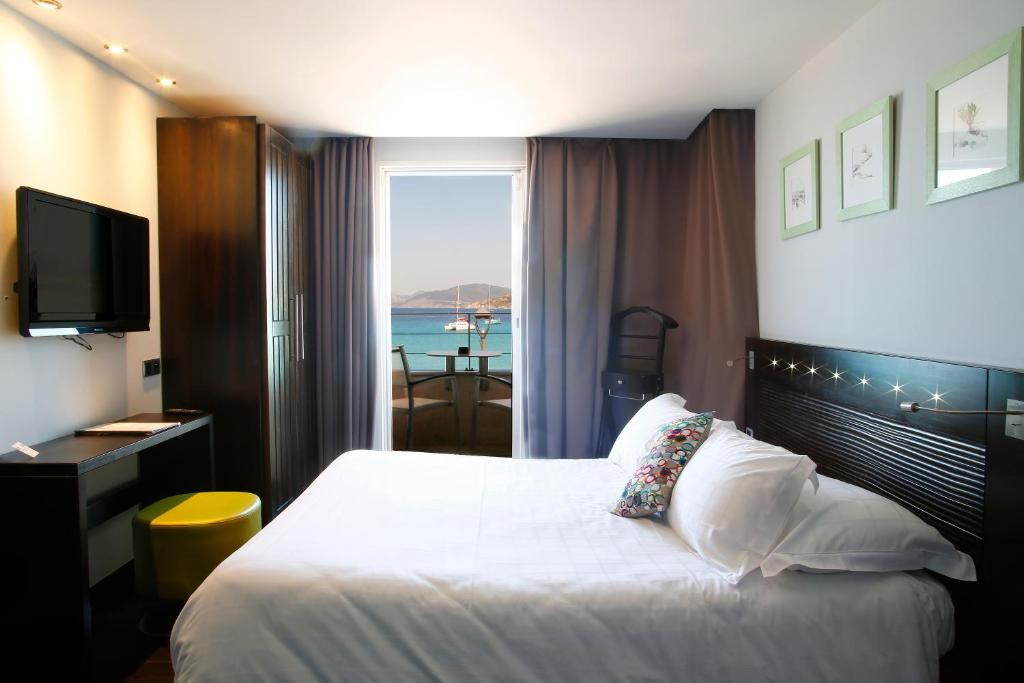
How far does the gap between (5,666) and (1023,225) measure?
11.6 ft

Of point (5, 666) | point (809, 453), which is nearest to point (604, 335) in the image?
point (809, 453)

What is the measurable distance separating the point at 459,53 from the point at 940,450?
2467 millimetres

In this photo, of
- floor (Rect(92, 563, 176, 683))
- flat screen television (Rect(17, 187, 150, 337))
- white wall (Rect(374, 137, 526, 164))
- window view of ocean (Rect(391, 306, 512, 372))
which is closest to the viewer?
floor (Rect(92, 563, 176, 683))

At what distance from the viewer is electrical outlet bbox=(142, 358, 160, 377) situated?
117 inches

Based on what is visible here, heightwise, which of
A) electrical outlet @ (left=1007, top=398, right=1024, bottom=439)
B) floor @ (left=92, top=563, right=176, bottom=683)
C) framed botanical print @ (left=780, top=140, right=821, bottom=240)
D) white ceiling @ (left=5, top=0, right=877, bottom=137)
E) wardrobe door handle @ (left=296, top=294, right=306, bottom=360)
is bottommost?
floor @ (left=92, top=563, right=176, bottom=683)

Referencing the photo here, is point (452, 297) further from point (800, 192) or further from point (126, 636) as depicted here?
point (126, 636)

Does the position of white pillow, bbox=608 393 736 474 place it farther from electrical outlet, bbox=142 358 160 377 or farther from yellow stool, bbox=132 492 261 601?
electrical outlet, bbox=142 358 160 377

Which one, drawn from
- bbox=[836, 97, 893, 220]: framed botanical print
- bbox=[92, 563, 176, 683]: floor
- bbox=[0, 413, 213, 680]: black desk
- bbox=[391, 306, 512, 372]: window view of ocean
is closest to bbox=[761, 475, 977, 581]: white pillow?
bbox=[836, 97, 893, 220]: framed botanical print

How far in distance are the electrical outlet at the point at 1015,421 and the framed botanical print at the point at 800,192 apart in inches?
50.7

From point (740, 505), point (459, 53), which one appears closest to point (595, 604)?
point (740, 505)

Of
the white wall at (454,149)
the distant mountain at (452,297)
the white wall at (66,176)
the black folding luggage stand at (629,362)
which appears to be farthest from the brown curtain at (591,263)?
the distant mountain at (452,297)

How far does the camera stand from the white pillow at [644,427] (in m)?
2.29

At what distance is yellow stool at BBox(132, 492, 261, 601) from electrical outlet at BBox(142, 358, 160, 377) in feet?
3.03

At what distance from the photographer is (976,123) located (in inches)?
63.4
